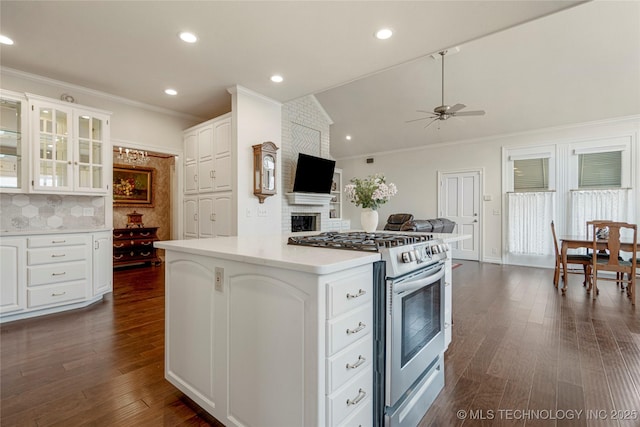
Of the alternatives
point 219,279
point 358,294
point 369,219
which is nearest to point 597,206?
point 369,219

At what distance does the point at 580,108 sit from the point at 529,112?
735 mm

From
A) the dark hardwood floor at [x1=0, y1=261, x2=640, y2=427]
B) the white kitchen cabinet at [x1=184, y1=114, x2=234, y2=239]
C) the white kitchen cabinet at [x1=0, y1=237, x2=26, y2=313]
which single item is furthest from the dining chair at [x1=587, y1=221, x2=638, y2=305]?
the white kitchen cabinet at [x1=0, y1=237, x2=26, y2=313]

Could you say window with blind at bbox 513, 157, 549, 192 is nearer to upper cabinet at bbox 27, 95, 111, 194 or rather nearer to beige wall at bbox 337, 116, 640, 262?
beige wall at bbox 337, 116, 640, 262

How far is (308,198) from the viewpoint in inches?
195

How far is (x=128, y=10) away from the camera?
7.47ft

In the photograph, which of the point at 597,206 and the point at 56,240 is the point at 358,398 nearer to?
the point at 56,240

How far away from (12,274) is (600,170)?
8.52m

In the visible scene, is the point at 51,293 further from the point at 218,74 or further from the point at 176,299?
the point at 218,74

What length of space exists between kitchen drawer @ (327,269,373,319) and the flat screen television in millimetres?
3582

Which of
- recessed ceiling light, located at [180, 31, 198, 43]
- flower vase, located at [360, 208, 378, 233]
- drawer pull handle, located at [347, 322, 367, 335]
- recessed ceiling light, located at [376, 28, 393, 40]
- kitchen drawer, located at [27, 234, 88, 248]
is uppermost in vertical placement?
recessed ceiling light, located at [180, 31, 198, 43]

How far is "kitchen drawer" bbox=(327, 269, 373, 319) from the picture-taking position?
3.63ft

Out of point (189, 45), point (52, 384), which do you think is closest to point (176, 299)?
point (52, 384)

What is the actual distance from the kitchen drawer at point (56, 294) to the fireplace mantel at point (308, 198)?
2.83 metres

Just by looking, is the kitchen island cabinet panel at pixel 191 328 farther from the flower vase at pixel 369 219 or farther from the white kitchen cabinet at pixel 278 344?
the flower vase at pixel 369 219
